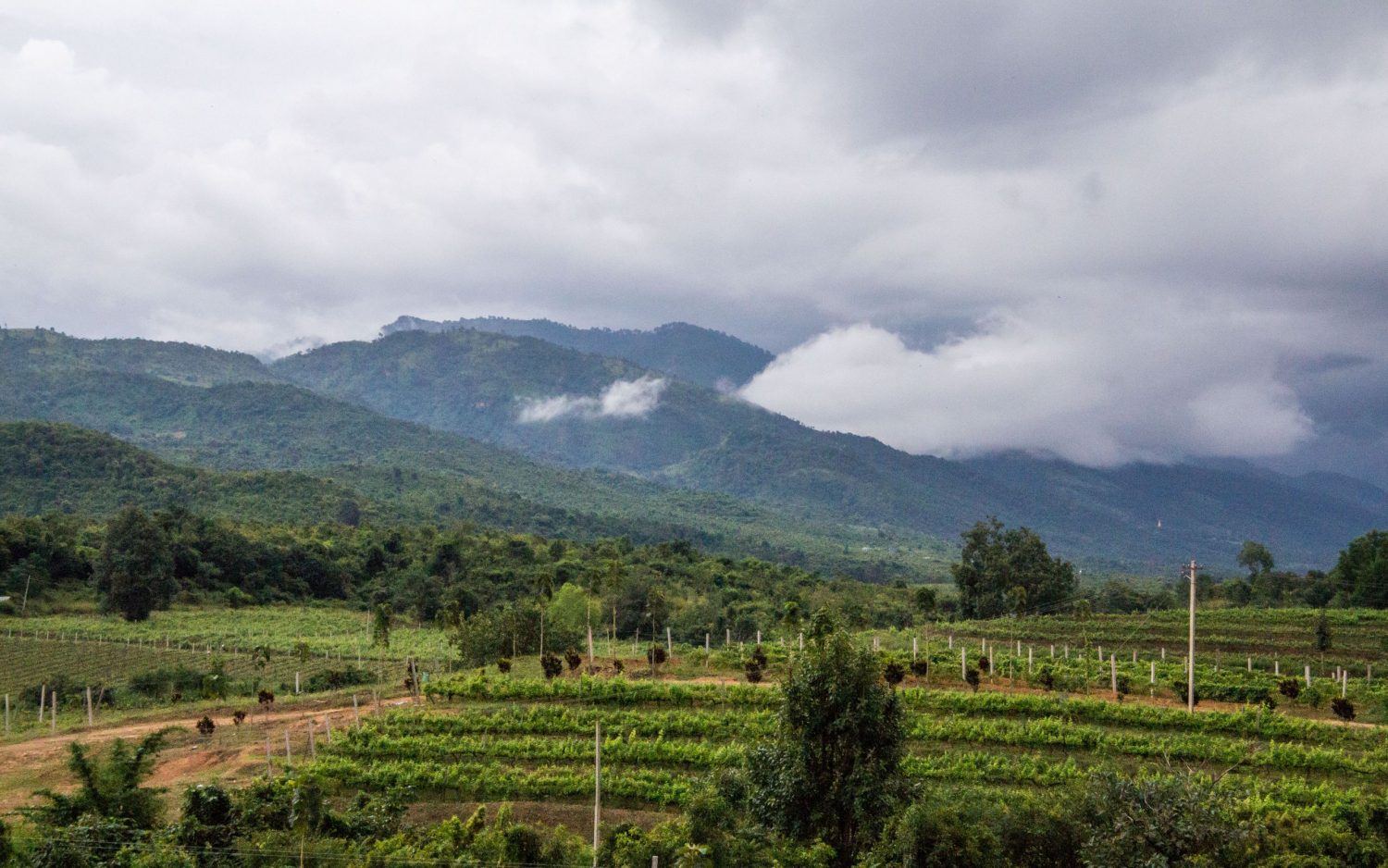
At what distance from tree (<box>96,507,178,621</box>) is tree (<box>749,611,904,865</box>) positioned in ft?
197

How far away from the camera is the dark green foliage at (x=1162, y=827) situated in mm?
15164

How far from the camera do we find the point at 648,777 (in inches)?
1056

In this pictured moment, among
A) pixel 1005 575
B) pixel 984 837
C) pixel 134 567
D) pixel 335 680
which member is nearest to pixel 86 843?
pixel 984 837

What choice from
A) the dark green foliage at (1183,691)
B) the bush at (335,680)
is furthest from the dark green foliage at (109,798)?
the dark green foliage at (1183,691)

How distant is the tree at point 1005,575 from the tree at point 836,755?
5267 centimetres

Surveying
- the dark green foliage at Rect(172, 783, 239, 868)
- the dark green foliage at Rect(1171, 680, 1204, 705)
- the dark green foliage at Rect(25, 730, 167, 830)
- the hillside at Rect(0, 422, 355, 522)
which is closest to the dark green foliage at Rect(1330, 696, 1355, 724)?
the dark green foliage at Rect(1171, 680, 1204, 705)

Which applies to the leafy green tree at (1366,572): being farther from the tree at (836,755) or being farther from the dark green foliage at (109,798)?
the dark green foliage at (109,798)

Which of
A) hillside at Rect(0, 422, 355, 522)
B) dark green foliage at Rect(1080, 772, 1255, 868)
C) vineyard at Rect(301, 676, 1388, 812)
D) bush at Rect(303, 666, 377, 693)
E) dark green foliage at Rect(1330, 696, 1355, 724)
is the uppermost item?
hillside at Rect(0, 422, 355, 522)

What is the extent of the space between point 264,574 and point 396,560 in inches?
527

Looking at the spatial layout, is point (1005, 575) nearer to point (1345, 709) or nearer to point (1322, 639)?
point (1322, 639)

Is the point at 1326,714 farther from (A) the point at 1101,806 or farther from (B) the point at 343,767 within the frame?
(B) the point at 343,767

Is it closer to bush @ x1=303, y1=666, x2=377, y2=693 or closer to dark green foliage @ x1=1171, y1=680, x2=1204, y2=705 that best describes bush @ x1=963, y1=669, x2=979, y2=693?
dark green foliage @ x1=1171, y1=680, x2=1204, y2=705

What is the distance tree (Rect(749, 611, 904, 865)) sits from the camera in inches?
781

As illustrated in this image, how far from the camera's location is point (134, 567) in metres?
65.3
